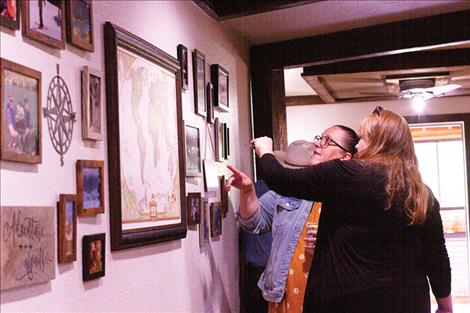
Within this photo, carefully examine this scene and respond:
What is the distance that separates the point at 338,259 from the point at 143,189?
68 cm

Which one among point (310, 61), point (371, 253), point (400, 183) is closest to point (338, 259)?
point (371, 253)

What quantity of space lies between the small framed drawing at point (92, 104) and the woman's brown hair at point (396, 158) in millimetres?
851

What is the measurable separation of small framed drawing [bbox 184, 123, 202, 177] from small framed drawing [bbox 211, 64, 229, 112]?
1.09ft

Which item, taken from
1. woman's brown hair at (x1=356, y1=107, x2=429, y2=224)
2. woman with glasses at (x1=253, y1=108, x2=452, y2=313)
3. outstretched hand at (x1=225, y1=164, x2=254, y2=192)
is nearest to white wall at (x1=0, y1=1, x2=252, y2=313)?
outstretched hand at (x1=225, y1=164, x2=254, y2=192)

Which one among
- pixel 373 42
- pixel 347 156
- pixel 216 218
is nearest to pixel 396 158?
pixel 347 156

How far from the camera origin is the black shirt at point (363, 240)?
1956mm

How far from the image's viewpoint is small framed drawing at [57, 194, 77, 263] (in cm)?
157

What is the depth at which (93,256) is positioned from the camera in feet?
5.68

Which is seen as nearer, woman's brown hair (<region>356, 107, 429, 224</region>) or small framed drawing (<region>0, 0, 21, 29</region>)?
small framed drawing (<region>0, 0, 21, 29</region>)

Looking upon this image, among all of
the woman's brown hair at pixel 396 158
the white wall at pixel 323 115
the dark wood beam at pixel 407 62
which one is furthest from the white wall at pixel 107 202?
the white wall at pixel 323 115

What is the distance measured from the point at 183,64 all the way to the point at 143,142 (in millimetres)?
528

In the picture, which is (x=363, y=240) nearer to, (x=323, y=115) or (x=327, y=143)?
(x=327, y=143)

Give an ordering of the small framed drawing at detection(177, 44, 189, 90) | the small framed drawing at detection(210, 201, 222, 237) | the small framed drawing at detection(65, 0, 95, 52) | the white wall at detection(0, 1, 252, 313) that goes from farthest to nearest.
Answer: the small framed drawing at detection(210, 201, 222, 237) < the small framed drawing at detection(177, 44, 189, 90) < the small framed drawing at detection(65, 0, 95, 52) < the white wall at detection(0, 1, 252, 313)

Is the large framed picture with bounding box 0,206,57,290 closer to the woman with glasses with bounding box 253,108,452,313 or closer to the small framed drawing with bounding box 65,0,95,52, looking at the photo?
the small framed drawing with bounding box 65,0,95,52
